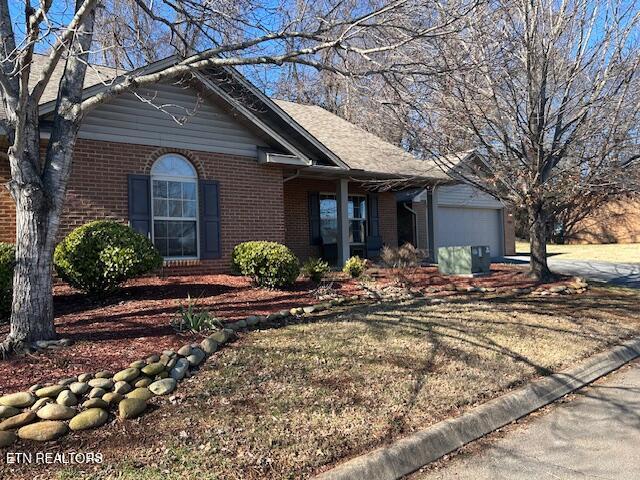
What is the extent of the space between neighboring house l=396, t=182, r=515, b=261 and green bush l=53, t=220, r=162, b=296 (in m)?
11.2

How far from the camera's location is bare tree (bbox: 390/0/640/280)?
10367 millimetres

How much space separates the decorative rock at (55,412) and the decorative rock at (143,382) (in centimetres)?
61

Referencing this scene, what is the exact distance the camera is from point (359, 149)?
635 inches

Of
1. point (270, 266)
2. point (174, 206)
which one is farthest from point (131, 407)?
point (174, 206)

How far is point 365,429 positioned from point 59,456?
2.14 meters

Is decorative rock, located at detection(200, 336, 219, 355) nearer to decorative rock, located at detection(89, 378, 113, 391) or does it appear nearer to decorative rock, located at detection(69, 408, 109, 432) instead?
decorative rock, located at detection(89, 378, 113, 391)

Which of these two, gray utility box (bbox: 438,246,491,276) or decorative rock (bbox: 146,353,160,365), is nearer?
decorative rock (bbox: 146,353,160,365)

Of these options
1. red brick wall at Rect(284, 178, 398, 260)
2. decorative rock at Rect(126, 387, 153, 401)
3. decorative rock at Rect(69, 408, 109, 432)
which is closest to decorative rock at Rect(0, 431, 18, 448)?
decorative rock at Rect(69, 408, 109, 432)

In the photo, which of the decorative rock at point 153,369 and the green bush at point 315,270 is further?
the green bush at point 315,270

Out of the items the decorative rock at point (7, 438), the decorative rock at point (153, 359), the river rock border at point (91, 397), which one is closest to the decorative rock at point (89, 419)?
the river rock border at point (91, 397)

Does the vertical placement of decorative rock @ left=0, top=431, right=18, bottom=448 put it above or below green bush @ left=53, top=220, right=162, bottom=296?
below

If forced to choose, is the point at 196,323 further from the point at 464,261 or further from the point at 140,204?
the point at 464,261

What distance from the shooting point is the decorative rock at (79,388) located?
4207 millimetres

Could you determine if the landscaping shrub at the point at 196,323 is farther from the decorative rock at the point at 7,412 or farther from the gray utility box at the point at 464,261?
the gray utility box at the point at 464,261
